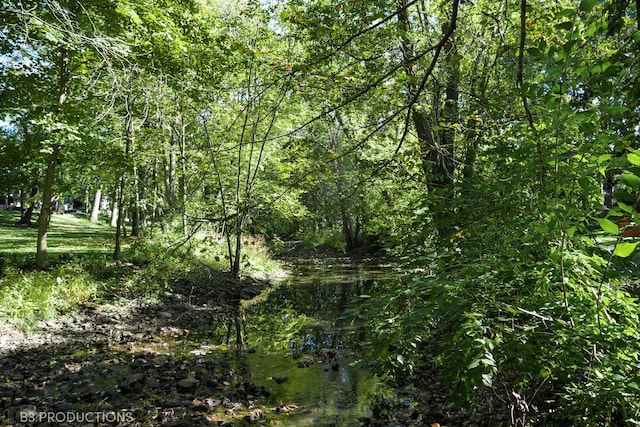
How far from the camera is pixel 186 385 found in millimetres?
6180

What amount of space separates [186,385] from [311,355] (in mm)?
2508

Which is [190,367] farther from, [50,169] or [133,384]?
[50,169]

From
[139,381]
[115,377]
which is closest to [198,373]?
[139,381]

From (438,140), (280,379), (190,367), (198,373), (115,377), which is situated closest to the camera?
(115,377)

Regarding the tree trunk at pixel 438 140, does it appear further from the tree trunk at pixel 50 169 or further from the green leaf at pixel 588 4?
the tree trunk at pixel 50 169

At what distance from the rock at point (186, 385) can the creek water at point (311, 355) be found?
90cm

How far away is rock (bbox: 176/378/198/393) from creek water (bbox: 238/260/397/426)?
896 millimetres

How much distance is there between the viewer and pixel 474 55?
10.4 metres

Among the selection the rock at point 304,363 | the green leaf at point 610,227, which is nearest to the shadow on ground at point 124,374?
the rock at point 304,363

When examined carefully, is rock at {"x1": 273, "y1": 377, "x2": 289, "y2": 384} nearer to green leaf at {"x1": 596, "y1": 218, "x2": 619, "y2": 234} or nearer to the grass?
the grass

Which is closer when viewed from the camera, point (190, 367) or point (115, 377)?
point (115, 377)

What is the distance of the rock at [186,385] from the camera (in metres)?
6.10

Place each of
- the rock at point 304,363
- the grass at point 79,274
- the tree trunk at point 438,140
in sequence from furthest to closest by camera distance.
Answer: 1. the grass at point 79,274
2. the rock at point 304,363
3. the tree trunk at point 438,140

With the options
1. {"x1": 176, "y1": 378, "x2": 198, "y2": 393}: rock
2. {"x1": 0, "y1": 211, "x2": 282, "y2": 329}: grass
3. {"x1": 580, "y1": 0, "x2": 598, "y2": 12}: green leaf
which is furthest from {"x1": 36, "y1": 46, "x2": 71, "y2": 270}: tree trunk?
{"x1": 580, "y1": 0, "x2": 598, "y2": 12}: green leaf
